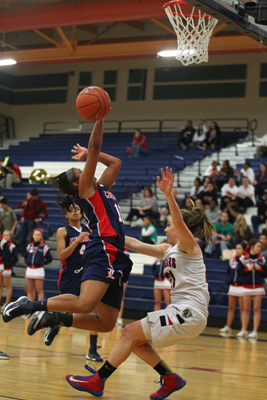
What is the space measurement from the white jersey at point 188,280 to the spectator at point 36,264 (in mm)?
7244

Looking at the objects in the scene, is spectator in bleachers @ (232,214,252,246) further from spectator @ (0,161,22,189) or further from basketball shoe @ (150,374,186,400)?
spectator @ (0,161,22,189)

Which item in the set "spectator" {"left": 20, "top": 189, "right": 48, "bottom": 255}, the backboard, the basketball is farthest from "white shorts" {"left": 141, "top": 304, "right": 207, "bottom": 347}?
"spectator" {"left": 20, "top": 189, "right": 48, "bottom": 255}

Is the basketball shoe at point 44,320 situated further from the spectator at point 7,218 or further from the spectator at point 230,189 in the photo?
the spectator at point 7,218

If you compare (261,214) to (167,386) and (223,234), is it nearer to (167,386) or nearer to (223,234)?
(223,234)

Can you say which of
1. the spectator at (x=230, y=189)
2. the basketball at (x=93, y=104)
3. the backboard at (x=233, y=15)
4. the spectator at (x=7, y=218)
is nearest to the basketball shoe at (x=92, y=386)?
the basketball at (x=93, y=104)

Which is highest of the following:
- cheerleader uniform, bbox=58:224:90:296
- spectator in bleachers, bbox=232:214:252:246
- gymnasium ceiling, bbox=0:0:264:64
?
gymnasium ceiling, bbox=0:0:264:64

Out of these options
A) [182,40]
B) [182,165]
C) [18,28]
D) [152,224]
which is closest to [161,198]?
[182,165]

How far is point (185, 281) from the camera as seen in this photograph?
4.26 metres

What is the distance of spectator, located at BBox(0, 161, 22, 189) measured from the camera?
61.1ft

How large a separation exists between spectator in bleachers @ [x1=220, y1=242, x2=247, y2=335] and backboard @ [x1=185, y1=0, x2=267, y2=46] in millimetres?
4937

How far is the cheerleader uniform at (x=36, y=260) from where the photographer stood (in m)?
11.4

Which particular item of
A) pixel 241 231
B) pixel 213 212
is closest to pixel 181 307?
pixel 241 231

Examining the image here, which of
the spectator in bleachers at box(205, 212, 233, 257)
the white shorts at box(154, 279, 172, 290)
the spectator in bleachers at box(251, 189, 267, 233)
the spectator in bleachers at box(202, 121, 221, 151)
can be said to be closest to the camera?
the white shorts at box(154, 279, 172, 290)

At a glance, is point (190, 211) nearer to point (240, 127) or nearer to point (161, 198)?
point (161, 198)
